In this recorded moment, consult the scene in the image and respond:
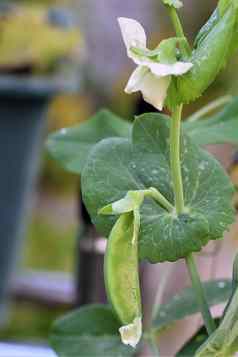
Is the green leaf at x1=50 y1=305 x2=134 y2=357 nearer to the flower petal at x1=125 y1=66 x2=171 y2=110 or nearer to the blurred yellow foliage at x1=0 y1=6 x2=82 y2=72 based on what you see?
the flower petal at x1=125 y1=66 x2=171 y2=110

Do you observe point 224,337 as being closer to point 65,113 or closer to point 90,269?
point 90,269

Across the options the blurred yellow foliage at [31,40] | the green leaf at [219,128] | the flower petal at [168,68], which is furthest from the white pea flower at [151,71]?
the blurred yellow foliage at [31,40]

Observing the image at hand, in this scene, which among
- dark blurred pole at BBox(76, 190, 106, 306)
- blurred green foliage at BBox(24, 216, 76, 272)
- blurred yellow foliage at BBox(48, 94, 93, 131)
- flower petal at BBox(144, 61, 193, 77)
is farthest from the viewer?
blurred yellow foliage at BBox(48, 94, 93, 131)

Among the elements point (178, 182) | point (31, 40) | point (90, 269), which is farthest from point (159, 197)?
point (31, 40)

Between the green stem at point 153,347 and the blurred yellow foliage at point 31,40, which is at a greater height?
the green stem at point 153,347

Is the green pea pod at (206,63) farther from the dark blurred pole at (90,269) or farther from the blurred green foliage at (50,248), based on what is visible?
the blurred green foliage at (50,248)

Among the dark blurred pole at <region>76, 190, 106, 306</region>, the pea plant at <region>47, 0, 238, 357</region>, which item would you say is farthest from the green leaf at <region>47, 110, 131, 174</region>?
the dark blurred pole at <region>76, 190, 106, 306</region>
